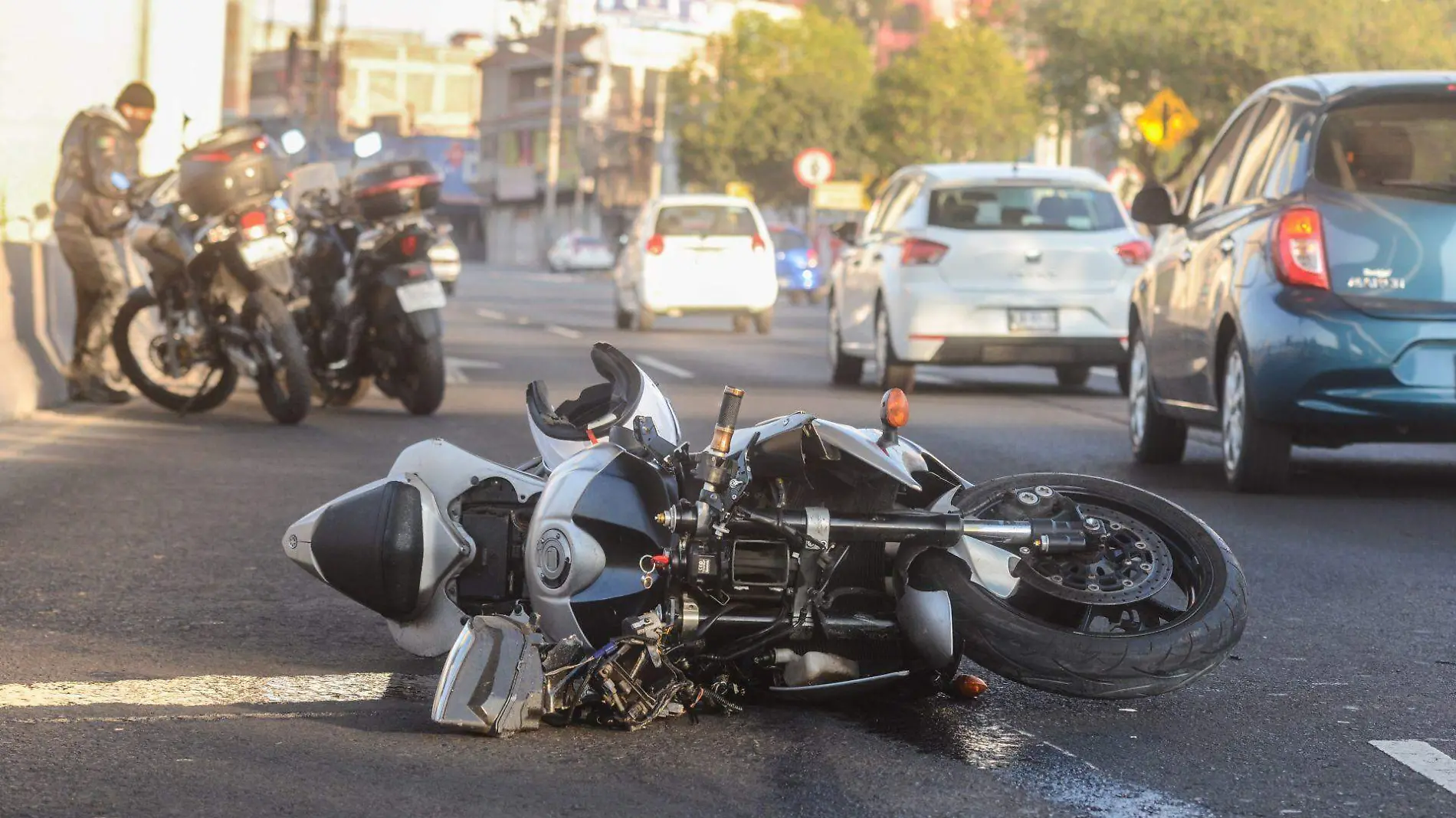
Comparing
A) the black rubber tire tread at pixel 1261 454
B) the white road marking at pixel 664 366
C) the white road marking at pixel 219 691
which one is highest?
the black rubber tire tread at pixel 1261 454

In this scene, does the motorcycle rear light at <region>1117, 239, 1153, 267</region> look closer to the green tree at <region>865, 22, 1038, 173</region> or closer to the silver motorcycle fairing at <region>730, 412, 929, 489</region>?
the silver motorcycle fairing at <region>730, 412, 929, 489</region>

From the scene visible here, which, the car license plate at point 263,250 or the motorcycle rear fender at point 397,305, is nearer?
the car license plate at point 263,250

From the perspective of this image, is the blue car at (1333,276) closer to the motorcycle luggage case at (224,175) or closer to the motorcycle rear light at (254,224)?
the motorcycle rear light at (254,224)

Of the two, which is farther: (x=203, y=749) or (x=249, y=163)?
(x=249, y=163)

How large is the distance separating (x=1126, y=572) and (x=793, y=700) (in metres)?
0.79

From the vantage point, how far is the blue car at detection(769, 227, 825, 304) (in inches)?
1731

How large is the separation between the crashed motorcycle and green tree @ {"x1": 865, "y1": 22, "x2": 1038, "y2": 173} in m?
62.8

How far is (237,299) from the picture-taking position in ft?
42.1

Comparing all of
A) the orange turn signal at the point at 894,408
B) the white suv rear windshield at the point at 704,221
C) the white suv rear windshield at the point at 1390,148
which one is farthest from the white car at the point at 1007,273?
the white suv rear windshield at the point at 704,221

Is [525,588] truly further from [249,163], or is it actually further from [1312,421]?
[249,163]

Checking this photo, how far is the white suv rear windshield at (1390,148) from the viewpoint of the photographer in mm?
9344

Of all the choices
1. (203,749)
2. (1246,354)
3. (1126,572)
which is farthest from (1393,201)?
(203,749)

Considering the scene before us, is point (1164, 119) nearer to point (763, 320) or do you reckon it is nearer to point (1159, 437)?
point (763, 320)

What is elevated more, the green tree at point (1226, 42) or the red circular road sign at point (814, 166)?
the green tree at point (1226, 42)
